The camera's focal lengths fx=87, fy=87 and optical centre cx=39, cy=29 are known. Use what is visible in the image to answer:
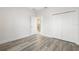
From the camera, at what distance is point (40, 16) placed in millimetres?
2617

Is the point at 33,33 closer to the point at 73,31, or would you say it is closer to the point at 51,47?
the point at 51,47

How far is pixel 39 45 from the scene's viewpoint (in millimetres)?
2500

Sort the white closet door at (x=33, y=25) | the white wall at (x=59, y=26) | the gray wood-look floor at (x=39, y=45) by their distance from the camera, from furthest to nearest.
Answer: the white closet door at (x=33, y=25), the white wall at (x=59, y=26), the gray wood-look floor at (x=39, y=45)

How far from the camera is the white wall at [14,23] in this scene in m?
2.64

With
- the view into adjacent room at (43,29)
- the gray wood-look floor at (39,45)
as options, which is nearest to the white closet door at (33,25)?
the view into adjacent room at (43,29)

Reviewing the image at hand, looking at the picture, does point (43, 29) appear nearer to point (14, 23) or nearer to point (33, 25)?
point (33, 25)

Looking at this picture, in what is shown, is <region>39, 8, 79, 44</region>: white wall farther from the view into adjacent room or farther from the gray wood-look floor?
the gray wood-look floor

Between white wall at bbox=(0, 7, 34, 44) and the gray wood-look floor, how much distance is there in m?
0.22

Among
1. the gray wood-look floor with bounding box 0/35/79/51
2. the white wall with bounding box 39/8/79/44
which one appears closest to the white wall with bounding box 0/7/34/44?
the gray wood-look floor with bounding box 0/35/79/51

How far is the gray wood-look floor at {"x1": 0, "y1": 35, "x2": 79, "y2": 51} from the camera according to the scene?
7.95 feet

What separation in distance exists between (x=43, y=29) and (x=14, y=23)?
973 millimetres

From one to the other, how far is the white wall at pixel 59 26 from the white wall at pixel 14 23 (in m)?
0.47

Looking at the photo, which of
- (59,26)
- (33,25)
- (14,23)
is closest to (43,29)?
(33,25)

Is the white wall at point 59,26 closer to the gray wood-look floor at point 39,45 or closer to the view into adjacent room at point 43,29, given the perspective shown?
the view into adjacent room at point 43,29
